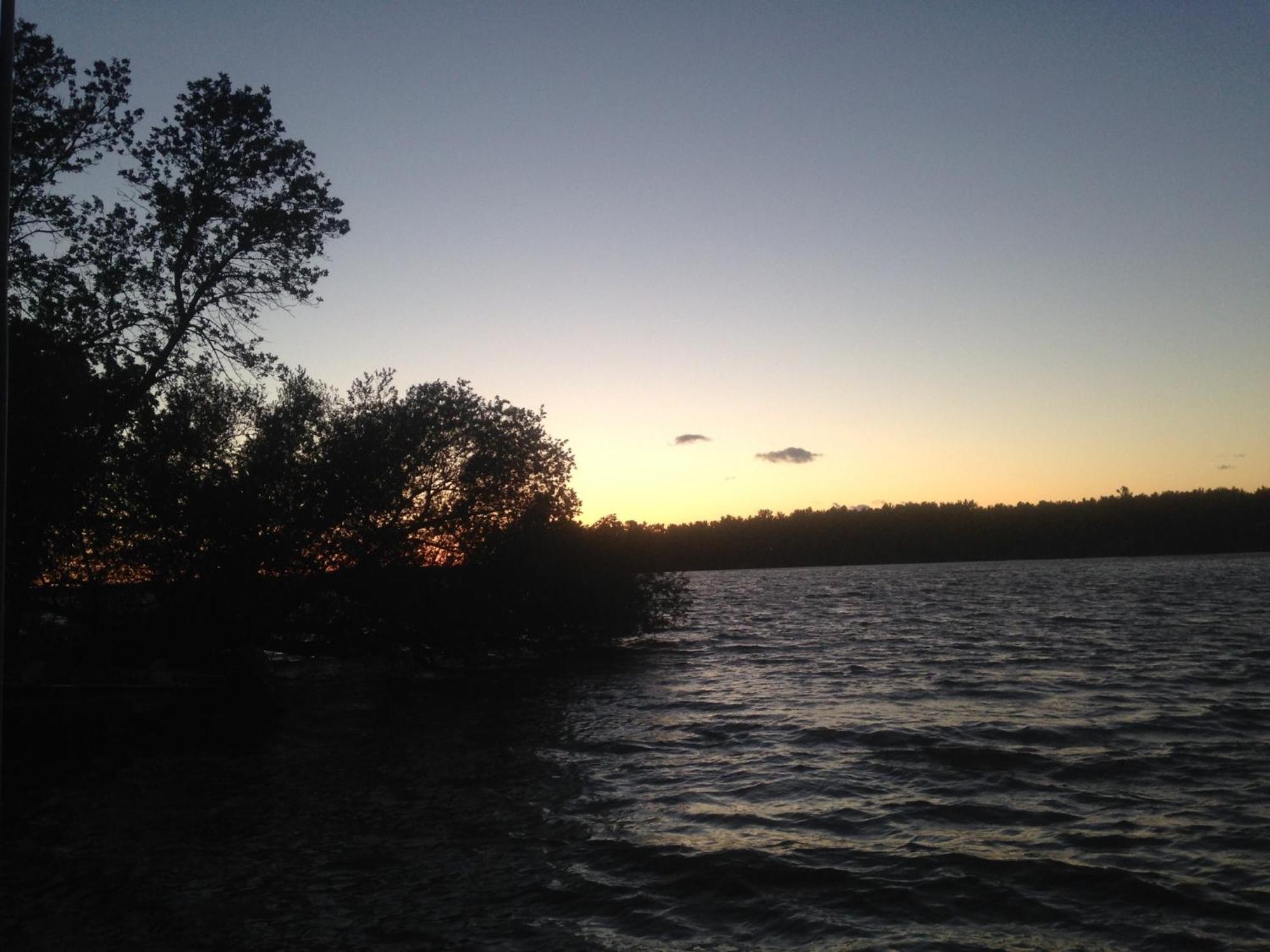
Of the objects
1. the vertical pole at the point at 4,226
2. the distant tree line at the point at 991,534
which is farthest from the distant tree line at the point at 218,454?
the distant tree line at the point at 991,534

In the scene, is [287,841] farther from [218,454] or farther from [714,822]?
[218,454]

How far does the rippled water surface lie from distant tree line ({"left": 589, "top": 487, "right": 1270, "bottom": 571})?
123679 millimetres

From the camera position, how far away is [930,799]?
14.2m

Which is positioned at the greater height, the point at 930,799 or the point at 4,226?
the point at 4,226

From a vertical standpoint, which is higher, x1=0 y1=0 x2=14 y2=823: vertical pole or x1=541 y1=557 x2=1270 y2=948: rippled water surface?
x1=0 y1=0 x2=14 y2=823: vertical pole

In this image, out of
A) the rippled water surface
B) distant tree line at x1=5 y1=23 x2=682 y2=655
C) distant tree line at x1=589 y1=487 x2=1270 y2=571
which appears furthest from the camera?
distant tree line at x1=589 y1=487 x2=1270 y2=571

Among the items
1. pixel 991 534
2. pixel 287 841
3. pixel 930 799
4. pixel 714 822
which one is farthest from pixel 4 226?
pixel 991 534

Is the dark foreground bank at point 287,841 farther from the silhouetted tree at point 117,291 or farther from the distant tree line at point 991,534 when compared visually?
the distant tree line at point 991,534

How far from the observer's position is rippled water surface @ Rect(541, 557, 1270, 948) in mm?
9617

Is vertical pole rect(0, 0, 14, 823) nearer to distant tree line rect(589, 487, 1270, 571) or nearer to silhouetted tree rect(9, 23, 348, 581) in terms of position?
silhouetted tree rect(9, 23, 348, 581)

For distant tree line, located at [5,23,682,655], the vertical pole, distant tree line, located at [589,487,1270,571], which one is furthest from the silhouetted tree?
distant tree line, located at [589,487,1270,571]

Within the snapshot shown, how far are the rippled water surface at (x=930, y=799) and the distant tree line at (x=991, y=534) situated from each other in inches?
4869

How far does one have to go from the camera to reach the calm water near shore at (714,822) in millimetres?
9523

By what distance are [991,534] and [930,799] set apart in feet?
553
